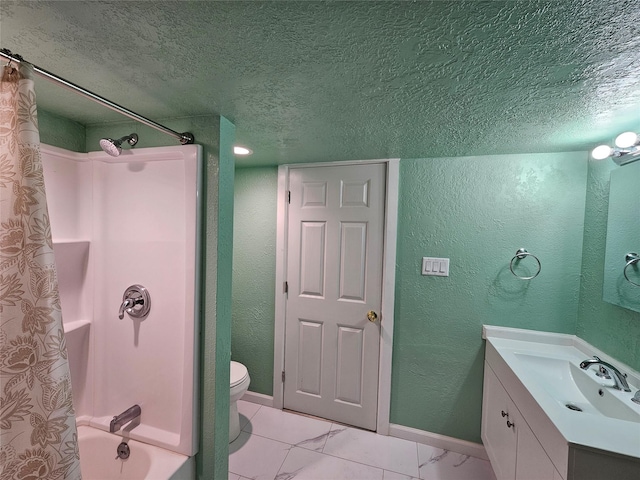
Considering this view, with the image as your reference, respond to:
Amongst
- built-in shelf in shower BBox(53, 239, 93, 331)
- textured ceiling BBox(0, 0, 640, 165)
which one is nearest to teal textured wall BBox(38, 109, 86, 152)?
textured ceiling BBox(0, 0, 640, 165)

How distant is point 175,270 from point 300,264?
1.01m

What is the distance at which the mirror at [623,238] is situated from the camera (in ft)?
3.77

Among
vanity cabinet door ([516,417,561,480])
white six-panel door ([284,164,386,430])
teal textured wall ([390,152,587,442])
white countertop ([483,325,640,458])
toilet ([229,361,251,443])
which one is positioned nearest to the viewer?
white countertop ([483,325,640,458])

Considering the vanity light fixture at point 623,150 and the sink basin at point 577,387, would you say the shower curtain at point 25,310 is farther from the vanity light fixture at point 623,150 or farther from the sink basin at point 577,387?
the vanity light fixture at point 623,150

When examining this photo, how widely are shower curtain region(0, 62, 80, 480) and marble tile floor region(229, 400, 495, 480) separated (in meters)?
1.28

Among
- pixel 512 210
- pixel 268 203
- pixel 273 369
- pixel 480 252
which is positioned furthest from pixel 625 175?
pixel 273 369

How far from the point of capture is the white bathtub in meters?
1.08

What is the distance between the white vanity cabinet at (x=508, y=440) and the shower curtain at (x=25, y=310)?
5.14 feet

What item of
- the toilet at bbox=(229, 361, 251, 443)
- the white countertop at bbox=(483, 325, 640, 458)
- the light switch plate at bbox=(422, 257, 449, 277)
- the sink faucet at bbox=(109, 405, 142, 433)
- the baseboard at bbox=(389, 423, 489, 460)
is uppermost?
the light switch plate at bbox=(422, 257, 449, 277)

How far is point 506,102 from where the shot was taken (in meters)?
1.00

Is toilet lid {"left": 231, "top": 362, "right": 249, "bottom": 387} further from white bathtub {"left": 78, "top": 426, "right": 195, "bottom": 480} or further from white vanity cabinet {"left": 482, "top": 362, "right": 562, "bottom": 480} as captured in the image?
white vanity cabinet {"left": 482, "top": 362, "right": 562, "bottom": 480}

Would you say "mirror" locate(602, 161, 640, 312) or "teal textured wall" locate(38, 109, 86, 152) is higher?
"teal textured wall" locate(38, 109, 86, 152)

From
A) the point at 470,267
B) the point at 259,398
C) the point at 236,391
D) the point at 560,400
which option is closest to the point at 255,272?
the point at 236,391

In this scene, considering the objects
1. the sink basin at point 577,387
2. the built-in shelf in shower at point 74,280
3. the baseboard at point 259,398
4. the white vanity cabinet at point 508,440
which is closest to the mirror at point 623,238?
the sink basin at point 577,387
